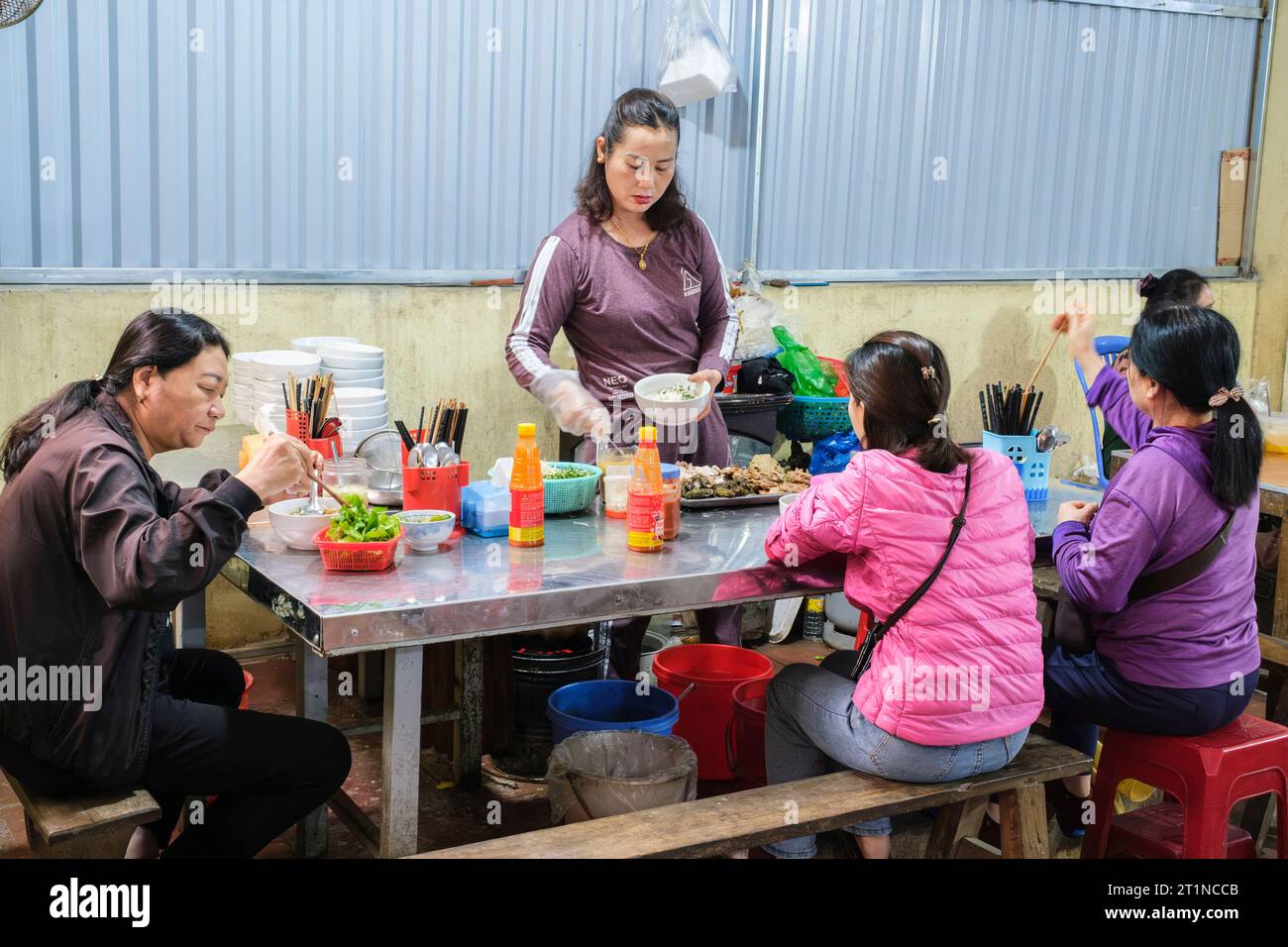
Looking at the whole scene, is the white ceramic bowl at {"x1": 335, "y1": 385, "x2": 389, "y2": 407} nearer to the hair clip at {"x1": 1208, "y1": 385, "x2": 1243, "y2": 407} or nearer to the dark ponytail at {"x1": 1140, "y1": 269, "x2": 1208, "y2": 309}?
the hair clip at {"x1": 1208, "y1": 385, "x2": 1243, "y2": 407}

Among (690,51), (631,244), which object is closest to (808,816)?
(631,244)

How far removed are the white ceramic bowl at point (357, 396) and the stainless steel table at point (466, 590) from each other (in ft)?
2.80

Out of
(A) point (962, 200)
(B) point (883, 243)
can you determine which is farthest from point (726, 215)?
(A) point (962, 200)

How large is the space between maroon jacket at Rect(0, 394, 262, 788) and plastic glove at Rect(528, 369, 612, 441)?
4.47 ft

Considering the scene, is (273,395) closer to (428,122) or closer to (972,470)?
(428,122)

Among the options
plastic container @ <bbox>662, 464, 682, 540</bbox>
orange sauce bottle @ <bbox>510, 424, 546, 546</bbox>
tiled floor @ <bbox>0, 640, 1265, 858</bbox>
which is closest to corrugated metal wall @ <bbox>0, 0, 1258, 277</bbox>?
tiled floor @ <bbox>0, 640, 1265, 858</bbox>

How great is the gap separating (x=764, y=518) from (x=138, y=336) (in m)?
1.65

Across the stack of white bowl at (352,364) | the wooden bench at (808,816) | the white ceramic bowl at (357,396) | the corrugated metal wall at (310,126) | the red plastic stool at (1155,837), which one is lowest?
the red plastic stool at (1155,837)

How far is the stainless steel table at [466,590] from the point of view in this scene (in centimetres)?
256

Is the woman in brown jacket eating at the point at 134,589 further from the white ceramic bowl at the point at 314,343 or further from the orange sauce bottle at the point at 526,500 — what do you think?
the white ceramic bowl at the point at 314,343

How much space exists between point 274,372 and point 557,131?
6.42ft

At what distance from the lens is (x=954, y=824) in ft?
10.6

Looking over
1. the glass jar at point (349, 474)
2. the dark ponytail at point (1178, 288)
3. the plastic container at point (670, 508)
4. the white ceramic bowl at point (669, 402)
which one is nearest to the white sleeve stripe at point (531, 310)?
the white ceramic bowl at point (669, 402)

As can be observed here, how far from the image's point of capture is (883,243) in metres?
6.42
